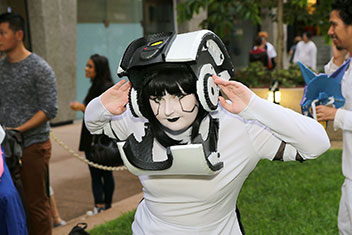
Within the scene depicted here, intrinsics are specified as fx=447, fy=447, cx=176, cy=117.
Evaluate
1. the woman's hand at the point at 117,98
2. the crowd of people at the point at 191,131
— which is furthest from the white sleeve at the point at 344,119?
the woman's hand at the point at 117,98

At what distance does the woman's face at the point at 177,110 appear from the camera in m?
1.79

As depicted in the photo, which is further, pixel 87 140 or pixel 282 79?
pixel 282 79

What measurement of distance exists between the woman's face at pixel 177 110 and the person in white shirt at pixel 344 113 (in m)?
1.19

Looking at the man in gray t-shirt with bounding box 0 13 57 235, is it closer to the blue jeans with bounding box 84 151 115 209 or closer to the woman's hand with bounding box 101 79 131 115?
the blue jeans with bounding box 84 151 115 209

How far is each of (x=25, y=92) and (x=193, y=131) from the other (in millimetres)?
2313

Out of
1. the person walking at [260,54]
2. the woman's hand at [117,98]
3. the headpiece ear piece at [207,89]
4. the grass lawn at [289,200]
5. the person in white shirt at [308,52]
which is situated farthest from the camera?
the person in white shirt at [308,52]

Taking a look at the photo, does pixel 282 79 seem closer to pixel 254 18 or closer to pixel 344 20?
pixel 254 18

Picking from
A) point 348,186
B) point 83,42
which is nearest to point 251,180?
point 348,186

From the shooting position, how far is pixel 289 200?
16.0 feet

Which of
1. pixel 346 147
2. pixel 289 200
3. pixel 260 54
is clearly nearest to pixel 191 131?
pixel 346 147

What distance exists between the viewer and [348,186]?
274 centimetres

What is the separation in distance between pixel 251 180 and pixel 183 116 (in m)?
4.04

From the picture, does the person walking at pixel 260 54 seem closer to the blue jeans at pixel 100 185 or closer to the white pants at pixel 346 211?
the blue jeans at pixel 100 185

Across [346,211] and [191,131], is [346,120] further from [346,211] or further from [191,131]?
[191,131]
